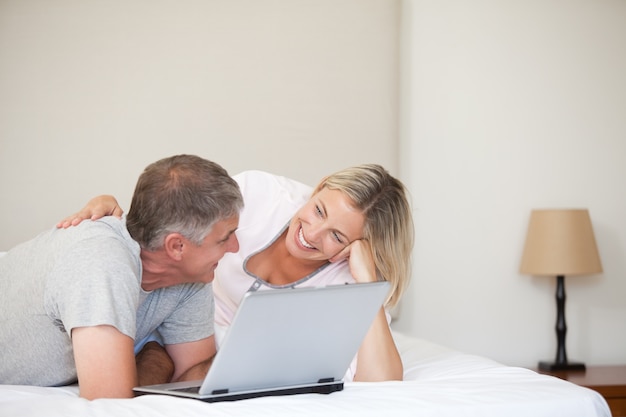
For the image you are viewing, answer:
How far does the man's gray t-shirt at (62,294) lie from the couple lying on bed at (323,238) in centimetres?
52

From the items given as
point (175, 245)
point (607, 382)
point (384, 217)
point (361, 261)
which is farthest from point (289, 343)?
point (607, 382)

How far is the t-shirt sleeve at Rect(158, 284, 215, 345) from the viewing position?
1966 mm

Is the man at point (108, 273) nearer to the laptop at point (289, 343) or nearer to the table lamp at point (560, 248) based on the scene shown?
the laptop at point (289, 343)

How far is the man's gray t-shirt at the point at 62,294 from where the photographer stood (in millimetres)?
1486

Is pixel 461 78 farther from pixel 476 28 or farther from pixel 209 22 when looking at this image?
pixel 209 22

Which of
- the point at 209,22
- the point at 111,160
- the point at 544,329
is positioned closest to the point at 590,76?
the point at 544,329

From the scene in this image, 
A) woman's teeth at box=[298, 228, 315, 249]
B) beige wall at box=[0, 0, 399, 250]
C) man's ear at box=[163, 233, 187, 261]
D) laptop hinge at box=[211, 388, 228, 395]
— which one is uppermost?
beige wall at box=[0, 0, 399, 250]

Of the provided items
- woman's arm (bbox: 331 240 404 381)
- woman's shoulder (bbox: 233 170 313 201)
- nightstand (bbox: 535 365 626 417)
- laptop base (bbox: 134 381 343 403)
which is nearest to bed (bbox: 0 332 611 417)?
laptop base (bbox: 134 381 343 403)

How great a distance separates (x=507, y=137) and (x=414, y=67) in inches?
21.4

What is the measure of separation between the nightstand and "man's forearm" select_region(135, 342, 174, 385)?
6.48 feet

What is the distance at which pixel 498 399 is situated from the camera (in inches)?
63.2

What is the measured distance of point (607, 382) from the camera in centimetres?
338

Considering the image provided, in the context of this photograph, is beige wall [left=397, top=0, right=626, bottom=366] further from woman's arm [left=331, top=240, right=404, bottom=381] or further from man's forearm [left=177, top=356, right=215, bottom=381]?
man's forearm [left=177, top=356, right=215, bottom=381]

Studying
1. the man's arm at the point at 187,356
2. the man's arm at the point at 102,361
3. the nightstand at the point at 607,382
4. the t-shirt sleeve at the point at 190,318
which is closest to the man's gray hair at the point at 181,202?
the man's arm at the point at 102,361
